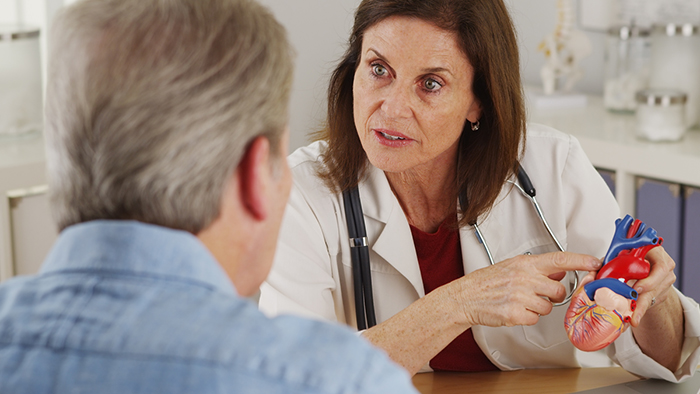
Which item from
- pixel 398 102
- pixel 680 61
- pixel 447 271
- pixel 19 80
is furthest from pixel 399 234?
pixel 680 61

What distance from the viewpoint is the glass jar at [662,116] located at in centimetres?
254

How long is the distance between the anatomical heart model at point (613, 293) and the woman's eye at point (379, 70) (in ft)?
1.79

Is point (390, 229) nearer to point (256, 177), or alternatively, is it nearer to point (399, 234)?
point (399, 234)

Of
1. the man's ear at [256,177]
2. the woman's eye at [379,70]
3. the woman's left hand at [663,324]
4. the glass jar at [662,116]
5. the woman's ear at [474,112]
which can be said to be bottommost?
the woman's left hand at [663,324]

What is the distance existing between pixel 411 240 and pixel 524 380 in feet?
1.23

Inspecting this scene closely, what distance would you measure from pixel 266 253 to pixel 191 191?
0.16 m

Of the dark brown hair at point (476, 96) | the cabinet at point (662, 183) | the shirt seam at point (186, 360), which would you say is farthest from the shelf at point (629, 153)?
the shirt seam at point (186, 360)

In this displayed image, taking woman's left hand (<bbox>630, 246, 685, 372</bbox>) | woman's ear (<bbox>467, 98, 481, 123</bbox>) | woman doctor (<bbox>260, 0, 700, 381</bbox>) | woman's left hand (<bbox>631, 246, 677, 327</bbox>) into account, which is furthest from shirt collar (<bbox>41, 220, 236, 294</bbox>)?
woman's ear (<bbox>467, 98, 481, 123</bbox>)

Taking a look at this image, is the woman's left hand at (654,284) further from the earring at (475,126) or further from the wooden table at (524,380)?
the earring at (475,126)

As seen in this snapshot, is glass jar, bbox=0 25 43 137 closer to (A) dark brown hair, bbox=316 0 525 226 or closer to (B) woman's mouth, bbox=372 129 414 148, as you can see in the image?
(A) dark brown hair, bbox=316 0 525 226

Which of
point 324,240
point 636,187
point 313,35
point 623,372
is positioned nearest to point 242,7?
point 324,240

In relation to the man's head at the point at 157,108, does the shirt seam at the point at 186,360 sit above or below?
below

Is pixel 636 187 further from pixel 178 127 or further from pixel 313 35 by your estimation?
pixel 178 127

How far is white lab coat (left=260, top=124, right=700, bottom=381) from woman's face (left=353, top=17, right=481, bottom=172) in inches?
5.0
